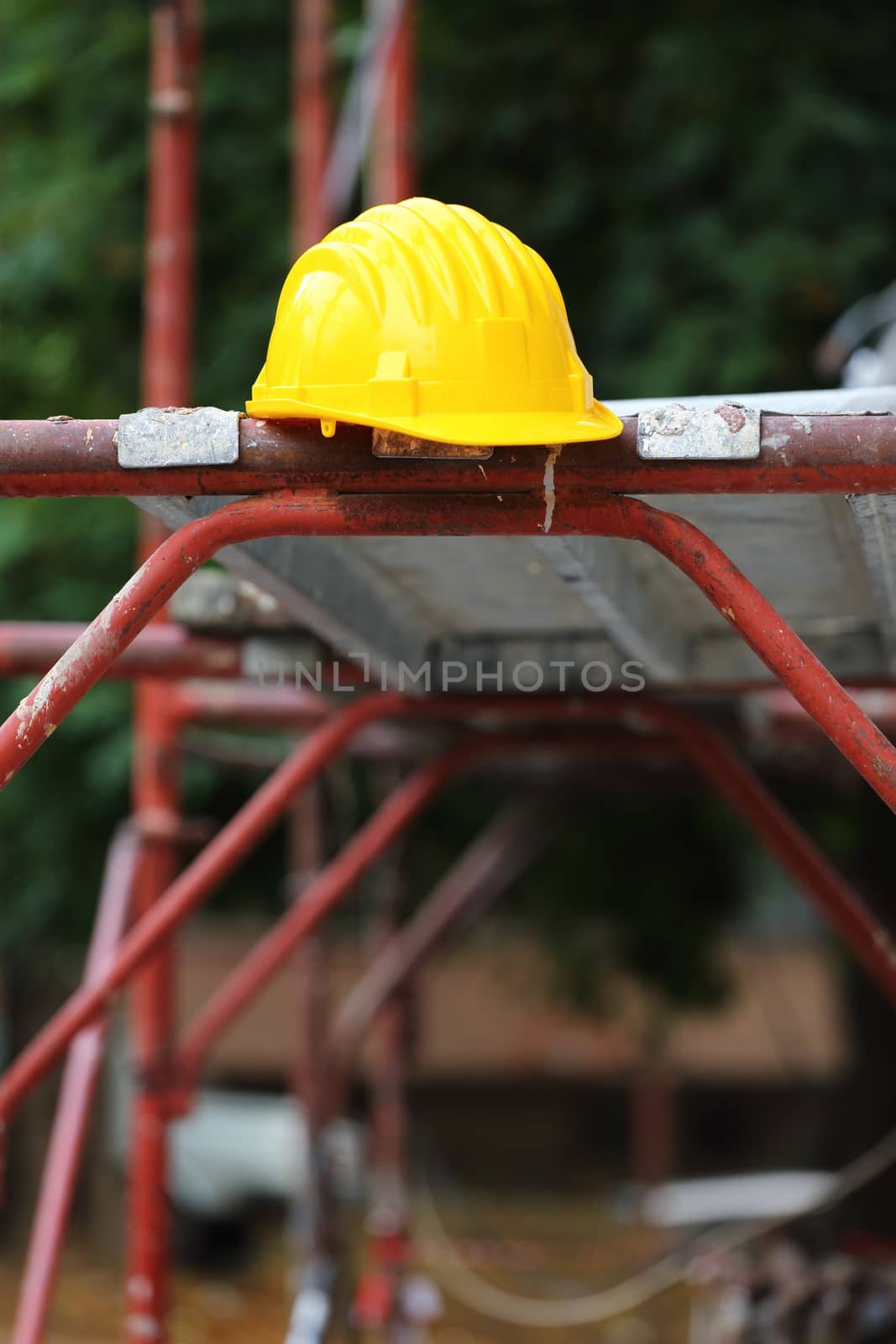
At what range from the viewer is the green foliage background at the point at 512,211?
294 inches

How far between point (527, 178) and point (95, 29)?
246cm

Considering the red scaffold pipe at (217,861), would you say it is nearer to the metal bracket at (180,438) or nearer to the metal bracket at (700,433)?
the metal bracket at (180,438)

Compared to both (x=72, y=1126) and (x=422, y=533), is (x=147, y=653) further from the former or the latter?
(x=422, y=533)

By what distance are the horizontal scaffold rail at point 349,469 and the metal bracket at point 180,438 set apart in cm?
1

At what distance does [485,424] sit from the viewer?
7.40 ft

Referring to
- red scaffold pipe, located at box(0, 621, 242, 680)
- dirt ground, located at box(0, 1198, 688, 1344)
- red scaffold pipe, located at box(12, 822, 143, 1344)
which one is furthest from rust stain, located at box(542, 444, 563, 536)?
dirt ground, located at box(0, 1198, 688, 1344)

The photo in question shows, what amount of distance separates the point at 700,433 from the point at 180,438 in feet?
2.29

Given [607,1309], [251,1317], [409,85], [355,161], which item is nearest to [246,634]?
[409,85]

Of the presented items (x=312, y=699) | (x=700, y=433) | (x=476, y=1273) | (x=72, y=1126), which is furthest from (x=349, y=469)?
(x=476, y=1273)

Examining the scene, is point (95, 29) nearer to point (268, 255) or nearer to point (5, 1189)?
point (268, 255)

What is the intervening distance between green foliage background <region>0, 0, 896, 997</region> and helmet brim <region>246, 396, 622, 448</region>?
504cm

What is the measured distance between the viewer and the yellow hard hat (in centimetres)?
224

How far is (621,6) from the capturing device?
27.8ft

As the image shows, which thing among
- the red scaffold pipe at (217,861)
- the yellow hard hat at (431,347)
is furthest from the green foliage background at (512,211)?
the yellow hard hat at (431,347)
